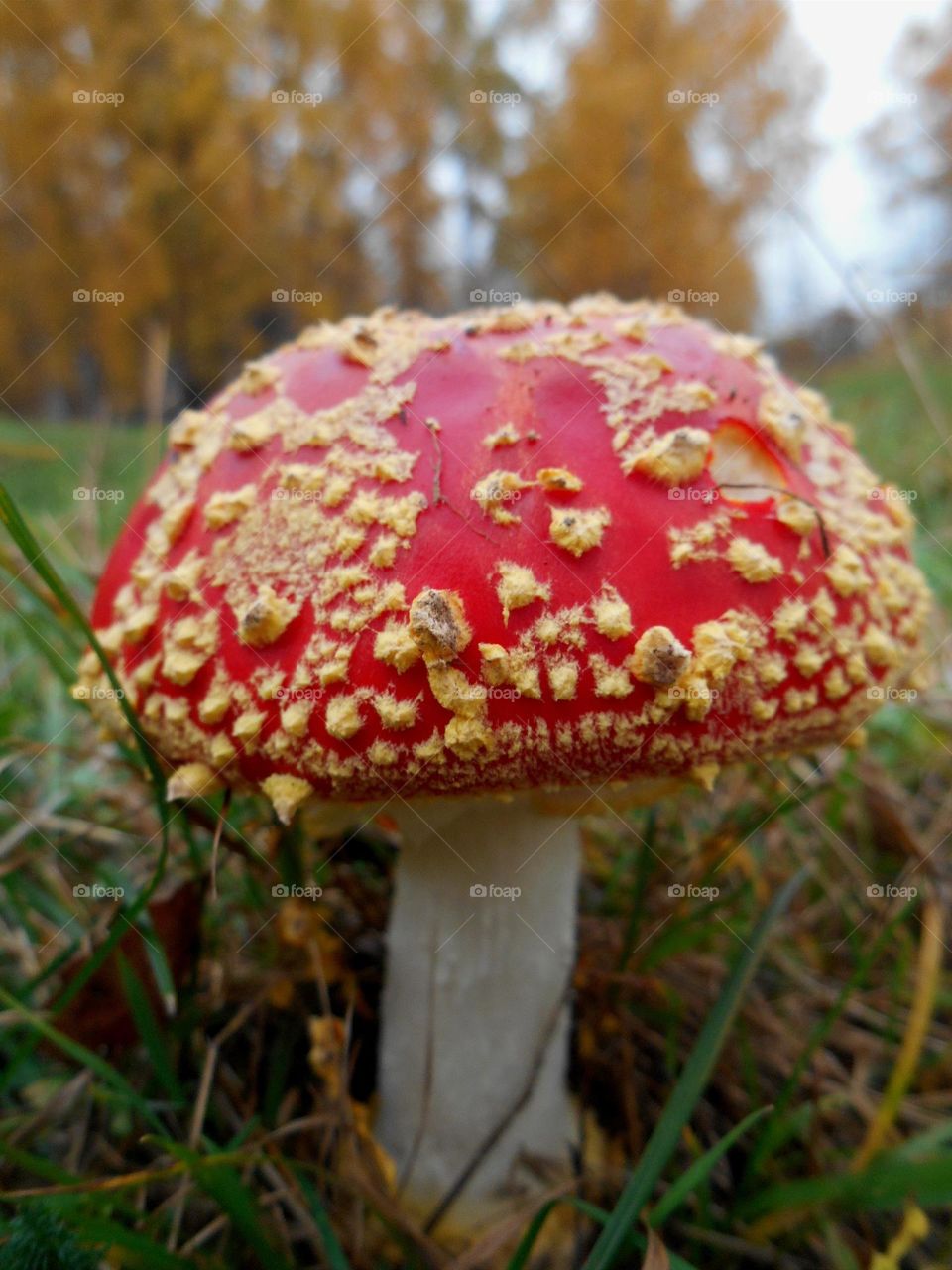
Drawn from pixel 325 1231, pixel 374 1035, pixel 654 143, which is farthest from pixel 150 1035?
pixel 654 143

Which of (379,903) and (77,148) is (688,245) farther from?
(379,903)

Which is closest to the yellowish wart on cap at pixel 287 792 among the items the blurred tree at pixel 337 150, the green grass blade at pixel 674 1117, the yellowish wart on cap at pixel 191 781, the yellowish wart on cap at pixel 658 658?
the yellowish wart on cap at pixel 191 781

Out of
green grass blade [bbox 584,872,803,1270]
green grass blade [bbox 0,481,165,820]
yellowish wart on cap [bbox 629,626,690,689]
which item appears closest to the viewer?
yellowish wart on cap [bbox 629,626,690,689]

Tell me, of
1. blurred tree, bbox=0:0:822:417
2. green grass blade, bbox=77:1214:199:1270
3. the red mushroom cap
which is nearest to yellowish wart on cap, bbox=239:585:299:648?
Result: the red mushroom cap

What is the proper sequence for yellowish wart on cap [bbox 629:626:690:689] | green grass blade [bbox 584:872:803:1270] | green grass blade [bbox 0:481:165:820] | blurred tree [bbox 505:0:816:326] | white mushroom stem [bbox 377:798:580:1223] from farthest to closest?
blurred tree [bbox 505:0:816:326] < white mushroom stem [bbox 377:798:580:1223] < green grass blade [bbox 0:481:165:820] < green grass blade [bbox 584:872:803:1270] < yellowish wart on cap [bbox 629:626:690:689]

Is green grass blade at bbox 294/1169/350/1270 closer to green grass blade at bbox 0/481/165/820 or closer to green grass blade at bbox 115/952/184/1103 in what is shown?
green grass blade at bbox 115/952/184/1103

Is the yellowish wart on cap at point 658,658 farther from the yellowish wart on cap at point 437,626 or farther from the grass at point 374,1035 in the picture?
the grass at point 374,1035

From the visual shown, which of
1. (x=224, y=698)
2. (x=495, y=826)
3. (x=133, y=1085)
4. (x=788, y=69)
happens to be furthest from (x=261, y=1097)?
(x=788, y=69)
